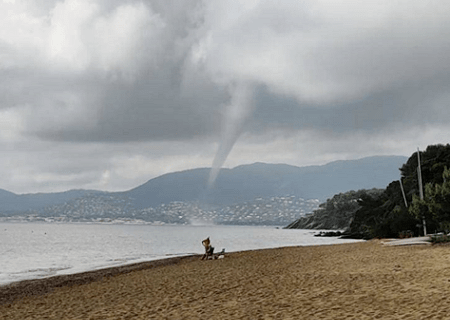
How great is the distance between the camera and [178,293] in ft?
59.9

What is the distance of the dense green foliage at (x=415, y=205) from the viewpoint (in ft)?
156

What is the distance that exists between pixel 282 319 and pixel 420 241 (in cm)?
3014

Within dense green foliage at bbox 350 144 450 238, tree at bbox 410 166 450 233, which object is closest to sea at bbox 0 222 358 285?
dense green foliage at bbox 350 144 450 238

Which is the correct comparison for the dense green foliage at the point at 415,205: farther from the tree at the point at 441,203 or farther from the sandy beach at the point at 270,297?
the sandy beach at the point at 270,297

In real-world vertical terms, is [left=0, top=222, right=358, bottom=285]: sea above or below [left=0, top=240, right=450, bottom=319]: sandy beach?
below

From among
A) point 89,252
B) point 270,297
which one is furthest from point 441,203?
point 89,252

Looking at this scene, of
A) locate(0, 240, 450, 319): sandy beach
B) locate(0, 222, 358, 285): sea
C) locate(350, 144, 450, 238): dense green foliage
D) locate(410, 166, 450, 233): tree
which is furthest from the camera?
locate(350, 144, 450, 238): dense green foliage

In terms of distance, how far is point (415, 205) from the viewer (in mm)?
55219

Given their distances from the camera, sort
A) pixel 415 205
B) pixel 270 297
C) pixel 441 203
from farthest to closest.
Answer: pixel 415 205 → pixel 441 203 → pixel 270 297

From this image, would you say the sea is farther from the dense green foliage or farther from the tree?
the tree

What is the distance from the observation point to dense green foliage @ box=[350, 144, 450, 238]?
47.6 metres

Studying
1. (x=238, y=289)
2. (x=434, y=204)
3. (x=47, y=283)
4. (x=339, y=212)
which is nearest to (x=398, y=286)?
(x=238, y=289)

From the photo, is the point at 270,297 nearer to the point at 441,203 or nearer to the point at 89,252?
the point at 441,203

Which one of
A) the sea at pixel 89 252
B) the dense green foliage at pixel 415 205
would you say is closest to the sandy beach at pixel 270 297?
the sea at pixel 89 252
